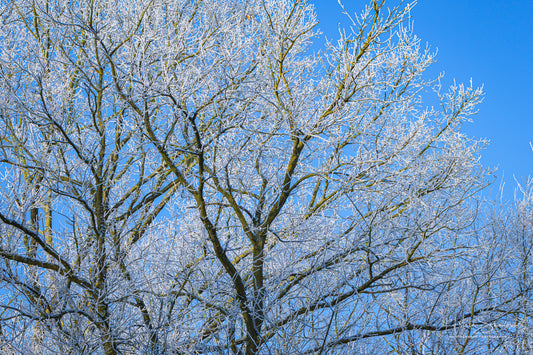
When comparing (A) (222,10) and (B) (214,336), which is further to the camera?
(A) (222,10)

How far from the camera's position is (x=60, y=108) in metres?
5.63

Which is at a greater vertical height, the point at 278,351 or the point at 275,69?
the point at 275,69

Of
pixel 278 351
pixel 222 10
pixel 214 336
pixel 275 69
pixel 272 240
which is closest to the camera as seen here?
pixel 278 351

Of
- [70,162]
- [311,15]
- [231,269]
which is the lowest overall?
[231,269]

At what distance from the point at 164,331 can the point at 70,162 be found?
2267mm

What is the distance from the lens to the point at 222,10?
7836mm

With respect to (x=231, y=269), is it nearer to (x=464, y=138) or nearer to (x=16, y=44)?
(x=464, y=138)

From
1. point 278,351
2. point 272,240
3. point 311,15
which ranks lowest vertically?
point 278,351

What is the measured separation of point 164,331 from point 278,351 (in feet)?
3.93

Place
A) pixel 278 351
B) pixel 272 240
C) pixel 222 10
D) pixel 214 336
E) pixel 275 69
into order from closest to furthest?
pixel 278 351
pixel 214 336
pixel 275 69
pixel 272 240
pixel 222 10

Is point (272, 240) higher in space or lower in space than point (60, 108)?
lower

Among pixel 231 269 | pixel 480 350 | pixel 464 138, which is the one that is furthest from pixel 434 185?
pixel 231 269

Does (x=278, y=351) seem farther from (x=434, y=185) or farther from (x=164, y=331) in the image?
(x=434, y=185)

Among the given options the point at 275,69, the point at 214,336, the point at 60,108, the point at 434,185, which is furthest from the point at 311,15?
the point at 214,336
